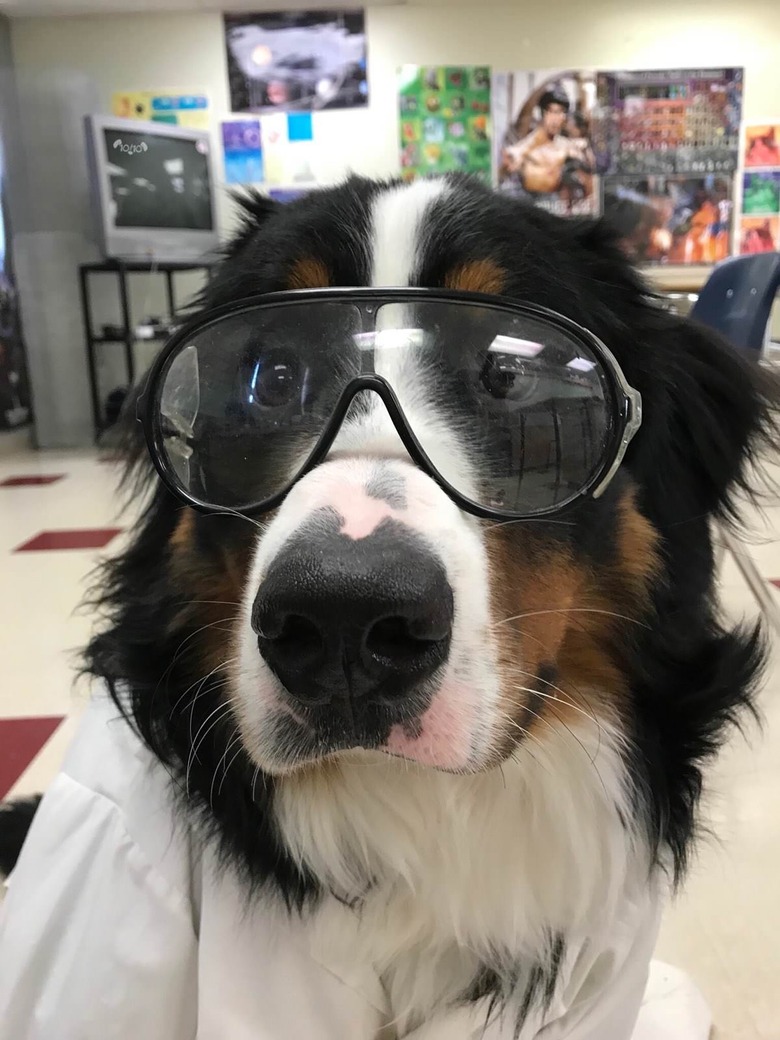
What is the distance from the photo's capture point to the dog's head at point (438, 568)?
60cm

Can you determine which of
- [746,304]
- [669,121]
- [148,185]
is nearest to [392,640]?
[746,304]

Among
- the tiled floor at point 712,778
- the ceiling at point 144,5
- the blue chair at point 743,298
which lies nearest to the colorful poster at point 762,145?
the ceiling at point 144,5

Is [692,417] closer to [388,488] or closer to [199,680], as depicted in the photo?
[388,488]

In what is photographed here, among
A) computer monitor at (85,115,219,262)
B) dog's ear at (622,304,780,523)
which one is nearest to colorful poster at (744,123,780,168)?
computer monitor at (85,115,219,262)

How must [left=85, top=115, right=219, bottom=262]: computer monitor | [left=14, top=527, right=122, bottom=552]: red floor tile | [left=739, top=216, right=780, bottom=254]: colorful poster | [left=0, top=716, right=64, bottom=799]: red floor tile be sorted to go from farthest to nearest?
[left=739, top=216, right=780, bottom=254]: colorful poster < [left=85, top=115, right=219, bottom=262]: computer monitor < [left=14, top=527, right=122, bottom=552]: red floor tile < [left=0, top=716, right=64, bottom=799]: red floor tile

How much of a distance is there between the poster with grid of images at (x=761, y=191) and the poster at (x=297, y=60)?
2170 mm

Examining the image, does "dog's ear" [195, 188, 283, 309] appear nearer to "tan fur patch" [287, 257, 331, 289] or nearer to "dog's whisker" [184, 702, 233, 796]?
"tan fur patch" [287, 257, 331, 289]

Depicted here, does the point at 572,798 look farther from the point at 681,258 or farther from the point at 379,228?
the point at 681,258

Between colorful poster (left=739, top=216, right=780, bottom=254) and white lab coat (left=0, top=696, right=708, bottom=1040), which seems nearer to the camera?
white lab coat (left=0, top=696, right=708, bottom=1040)

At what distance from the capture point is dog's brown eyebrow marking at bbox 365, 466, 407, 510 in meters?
0.64

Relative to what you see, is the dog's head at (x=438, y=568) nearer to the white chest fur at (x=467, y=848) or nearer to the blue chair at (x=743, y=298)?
the white chest fur at (x=467, y=848)

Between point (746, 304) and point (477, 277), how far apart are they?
3.77 ft

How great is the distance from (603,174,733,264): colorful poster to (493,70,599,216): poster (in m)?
0.18

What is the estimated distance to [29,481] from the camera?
13.5 ft
